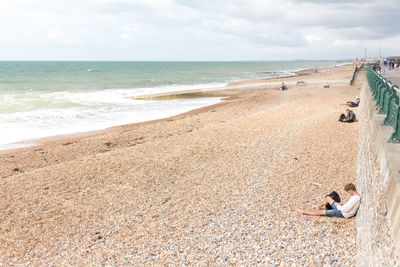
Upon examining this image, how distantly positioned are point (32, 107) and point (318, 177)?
1036 inches

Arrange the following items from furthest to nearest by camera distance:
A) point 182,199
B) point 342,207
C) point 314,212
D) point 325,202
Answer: point 182,199 < point 325,202 < point 314,212 < point 342,207

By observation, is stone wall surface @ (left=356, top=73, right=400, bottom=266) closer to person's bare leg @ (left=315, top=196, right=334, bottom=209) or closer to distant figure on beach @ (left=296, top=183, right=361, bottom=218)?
distant figure on beach @ (left=296, top=183, right=361, bottom=218)

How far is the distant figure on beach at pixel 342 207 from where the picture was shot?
6.34 metres

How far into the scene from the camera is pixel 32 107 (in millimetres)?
26906

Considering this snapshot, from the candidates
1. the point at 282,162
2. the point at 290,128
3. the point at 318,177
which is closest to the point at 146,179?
the point at 282,162

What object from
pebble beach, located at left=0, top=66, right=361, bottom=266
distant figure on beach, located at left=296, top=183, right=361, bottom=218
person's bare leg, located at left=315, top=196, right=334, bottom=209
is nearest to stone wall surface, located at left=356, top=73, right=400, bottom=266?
pebble beach, located at left=0, top=66, right=361, bottom=266

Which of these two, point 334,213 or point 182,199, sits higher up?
point 334,213

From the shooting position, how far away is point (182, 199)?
8.21m

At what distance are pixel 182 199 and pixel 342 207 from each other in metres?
4.01

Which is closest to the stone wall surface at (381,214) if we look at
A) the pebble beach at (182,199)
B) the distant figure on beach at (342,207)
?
the pebble beach at (182,199)

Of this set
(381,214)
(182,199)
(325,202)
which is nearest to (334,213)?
(325,202)

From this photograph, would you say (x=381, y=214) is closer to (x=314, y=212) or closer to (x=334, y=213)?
(x=334, y=213)

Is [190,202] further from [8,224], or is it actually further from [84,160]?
[84,160]

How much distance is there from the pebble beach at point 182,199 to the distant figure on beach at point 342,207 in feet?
0.50
